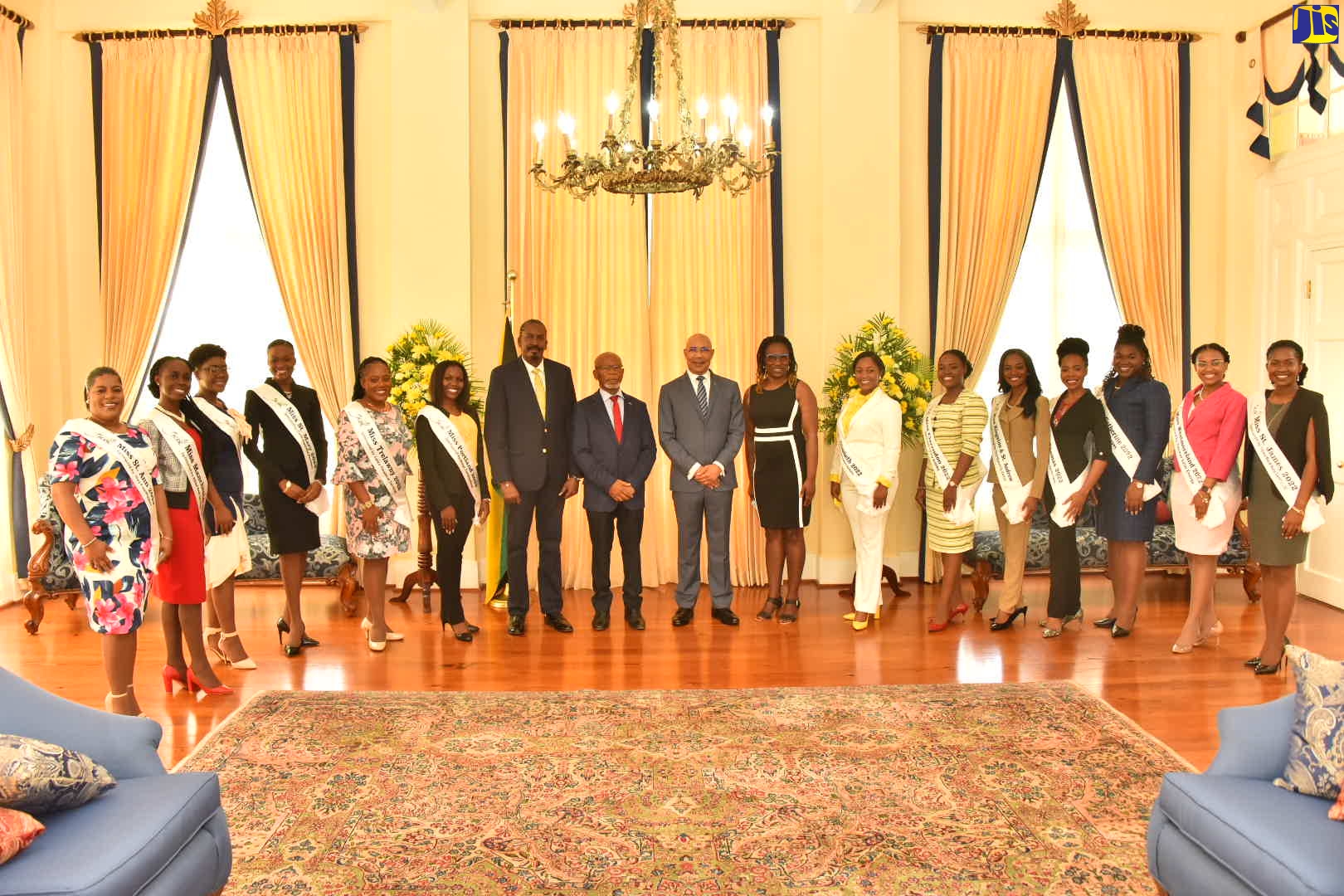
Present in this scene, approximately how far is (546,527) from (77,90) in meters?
4.60

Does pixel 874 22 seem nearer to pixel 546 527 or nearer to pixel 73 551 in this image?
pixel 546 527

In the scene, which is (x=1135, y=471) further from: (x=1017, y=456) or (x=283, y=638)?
(x=283, y=638)

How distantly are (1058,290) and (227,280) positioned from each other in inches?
230

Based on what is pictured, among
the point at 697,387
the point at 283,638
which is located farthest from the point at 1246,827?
the point at 283,638

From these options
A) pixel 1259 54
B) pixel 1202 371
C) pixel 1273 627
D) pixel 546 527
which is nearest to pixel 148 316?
pixel 546 527

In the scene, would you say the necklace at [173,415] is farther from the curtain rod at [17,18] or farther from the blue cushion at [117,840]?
the curtain rod at [17,18]

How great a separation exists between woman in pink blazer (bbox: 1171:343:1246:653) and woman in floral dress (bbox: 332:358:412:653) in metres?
4.08

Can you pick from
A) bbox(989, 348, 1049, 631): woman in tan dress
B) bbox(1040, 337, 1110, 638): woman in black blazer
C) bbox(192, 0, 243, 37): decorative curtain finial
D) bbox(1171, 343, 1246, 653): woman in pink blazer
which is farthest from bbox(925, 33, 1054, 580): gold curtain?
bbox(192, 0, 243, 37): decorative curtain finial

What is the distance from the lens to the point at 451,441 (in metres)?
6.03

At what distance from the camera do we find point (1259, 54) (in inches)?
303

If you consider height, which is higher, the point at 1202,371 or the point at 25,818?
the point at 1202,371

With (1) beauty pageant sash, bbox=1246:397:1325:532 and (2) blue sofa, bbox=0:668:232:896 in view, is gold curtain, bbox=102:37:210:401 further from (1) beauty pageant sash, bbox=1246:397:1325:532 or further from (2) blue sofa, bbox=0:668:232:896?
(1) beauty pageant sash, bbox=1246:397:1325:532

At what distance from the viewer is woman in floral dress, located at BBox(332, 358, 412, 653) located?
574cm

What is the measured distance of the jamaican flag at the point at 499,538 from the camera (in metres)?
7.02
